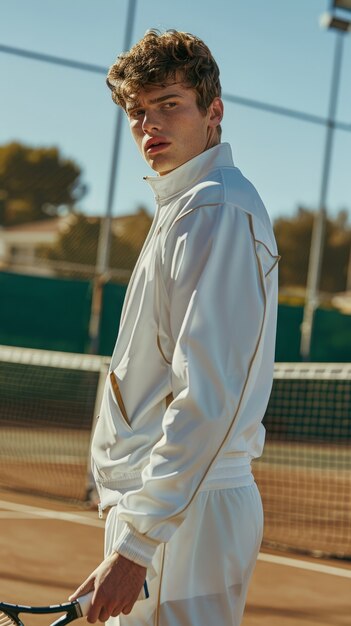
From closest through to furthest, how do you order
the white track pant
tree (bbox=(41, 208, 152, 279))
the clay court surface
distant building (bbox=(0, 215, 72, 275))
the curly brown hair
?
1. the white track pant
2. the curly brown hair
3. the clay court surface
4. distant building (bbox=(0, 215, 72, 275))
5. tree (bbox=(41, 208, 152, 279))

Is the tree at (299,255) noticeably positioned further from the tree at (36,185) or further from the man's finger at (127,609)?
the man's finger at (127,609)

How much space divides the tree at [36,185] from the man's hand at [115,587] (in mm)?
11370

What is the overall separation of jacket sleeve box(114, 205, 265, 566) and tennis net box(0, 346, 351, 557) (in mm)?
4564

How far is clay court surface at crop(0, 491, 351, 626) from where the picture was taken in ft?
15.1

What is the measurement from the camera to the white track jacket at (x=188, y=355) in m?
1.68

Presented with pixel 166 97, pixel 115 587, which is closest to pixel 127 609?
pixel 115 587

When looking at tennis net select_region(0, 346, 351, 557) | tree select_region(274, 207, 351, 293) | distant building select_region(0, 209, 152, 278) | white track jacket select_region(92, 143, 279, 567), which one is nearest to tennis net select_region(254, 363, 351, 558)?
tennis net select_region(0, 346, 351, 557)

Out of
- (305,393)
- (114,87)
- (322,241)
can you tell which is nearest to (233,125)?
(322,241)

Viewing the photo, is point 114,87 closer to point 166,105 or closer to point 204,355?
point 166,105

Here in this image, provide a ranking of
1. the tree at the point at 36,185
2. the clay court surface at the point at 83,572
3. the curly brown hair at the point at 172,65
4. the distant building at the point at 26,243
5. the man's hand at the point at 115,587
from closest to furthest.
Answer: the man's hand at the point at 115,587 < the curly brown hair at the point at 172,65 < the clay court surface at the point at 83,572 < the distant building at the point at 26,243 < the tree at the point at 36,185

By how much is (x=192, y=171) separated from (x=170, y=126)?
0.32ft

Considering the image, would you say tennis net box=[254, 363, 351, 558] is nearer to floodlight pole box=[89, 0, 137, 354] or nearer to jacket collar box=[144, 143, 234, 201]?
floodlight pole box=[89, 0, 137, 354]

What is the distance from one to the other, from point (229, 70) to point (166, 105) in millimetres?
12924

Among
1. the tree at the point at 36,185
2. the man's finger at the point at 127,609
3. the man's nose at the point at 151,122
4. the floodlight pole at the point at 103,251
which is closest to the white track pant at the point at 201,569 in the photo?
the man's finger at the point at 127,609
